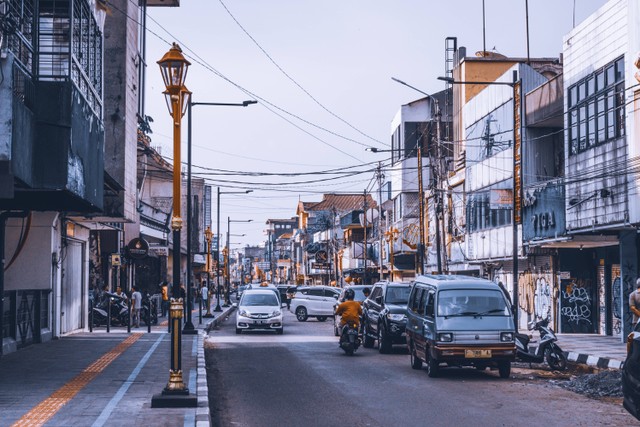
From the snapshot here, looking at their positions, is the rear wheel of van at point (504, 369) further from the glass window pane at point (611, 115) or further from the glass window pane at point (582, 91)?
the glass window pane at point (582, 91)

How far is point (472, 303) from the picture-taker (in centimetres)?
1933

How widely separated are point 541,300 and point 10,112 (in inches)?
1054

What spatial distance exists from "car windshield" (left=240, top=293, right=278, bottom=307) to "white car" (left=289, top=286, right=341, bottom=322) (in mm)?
10408

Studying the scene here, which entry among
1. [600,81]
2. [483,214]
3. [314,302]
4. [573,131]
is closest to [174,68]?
[600,81]

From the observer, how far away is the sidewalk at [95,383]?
12.1m

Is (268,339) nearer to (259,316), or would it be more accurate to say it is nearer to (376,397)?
(259,316)

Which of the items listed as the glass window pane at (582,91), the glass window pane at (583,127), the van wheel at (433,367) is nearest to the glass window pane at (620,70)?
the glass window pane at (582,91)

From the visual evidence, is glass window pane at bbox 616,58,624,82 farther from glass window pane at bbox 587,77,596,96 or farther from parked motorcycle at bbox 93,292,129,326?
parked motorcycle at bbox 93,292,129,326

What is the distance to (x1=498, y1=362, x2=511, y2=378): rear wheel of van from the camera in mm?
18705

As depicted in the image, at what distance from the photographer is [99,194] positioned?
62.1ft

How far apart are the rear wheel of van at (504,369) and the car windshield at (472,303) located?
1043mm

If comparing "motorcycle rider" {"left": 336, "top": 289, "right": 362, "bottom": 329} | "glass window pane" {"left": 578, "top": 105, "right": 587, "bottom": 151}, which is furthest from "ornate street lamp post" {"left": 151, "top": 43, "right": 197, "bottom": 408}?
"glass window pane" {"left": 578, "top": 105, "right": 587, "bottom": 151}

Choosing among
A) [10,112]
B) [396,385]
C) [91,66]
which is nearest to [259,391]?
[396,385]

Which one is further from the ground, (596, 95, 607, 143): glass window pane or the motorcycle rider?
(596, 95, 607, 143): glass window pane
